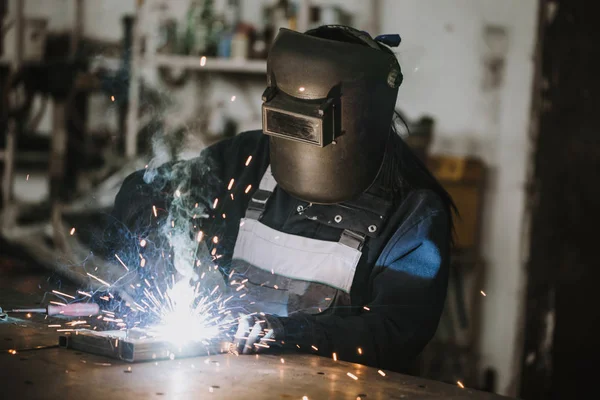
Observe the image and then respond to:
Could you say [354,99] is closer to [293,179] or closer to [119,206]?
[293,179]

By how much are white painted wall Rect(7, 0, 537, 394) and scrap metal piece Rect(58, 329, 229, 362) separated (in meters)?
2.52

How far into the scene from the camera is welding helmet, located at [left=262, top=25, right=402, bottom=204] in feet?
6.66

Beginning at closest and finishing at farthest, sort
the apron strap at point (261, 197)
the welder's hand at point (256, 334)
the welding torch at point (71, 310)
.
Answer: the welder's hand at point (256, 334)
the welding torch at point (71, 310)
the apron strap at point (261, 197)

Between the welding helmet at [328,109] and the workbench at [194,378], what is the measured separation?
1.57 feet

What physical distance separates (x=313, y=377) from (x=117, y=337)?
0.42m

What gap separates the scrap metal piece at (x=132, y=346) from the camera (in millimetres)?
1740

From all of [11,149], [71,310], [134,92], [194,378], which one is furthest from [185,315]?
[11,149]

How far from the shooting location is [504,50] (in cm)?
411

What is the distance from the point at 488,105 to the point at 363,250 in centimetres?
215

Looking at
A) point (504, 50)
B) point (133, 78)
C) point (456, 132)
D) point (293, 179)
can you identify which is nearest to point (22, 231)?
point (133, 78)

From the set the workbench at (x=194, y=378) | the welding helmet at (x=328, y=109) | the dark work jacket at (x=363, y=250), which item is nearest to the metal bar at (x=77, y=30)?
the dark work jacket at (x=363, y=250)

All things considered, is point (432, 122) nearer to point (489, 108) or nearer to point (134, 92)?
point (489, 108)

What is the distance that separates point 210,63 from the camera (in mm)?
4438

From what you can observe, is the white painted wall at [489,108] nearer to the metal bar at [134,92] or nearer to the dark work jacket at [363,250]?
the metal bar at [134,92]
